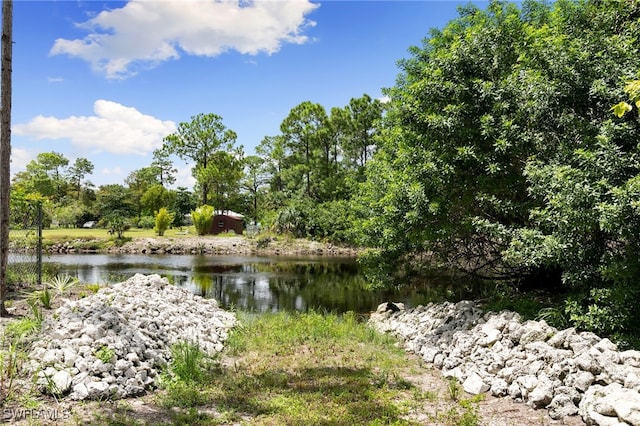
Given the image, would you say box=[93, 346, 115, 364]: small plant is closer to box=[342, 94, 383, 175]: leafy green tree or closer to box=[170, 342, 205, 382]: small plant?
box=[170, 342, 205, 382]: small plant

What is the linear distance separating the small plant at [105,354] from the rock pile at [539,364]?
4.80 meters

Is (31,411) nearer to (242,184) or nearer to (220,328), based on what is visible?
(220,328)

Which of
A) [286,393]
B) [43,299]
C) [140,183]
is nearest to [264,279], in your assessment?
[43,299]

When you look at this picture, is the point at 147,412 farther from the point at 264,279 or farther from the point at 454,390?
the point at 264,279

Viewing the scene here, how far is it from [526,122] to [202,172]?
134ft

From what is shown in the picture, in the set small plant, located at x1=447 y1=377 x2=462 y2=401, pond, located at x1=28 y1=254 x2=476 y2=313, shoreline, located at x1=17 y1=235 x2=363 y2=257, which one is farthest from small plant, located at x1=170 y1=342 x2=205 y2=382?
shoreline, located at x1=17 y1=235 x2=363 y2=257

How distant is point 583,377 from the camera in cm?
534

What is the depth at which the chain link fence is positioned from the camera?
1155 cm

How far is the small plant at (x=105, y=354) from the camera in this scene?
570cm

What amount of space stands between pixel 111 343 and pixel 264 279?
15.6 meters

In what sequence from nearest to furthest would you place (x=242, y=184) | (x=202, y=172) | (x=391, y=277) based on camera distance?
(x=391, y=277)
(x=202, y=172)
(x=242, y=184)

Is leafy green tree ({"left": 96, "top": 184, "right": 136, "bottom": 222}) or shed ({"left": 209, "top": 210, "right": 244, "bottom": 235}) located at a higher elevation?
leafy green tree ({"left": 96, "top": 184, "right": 136, "bottom": 222})

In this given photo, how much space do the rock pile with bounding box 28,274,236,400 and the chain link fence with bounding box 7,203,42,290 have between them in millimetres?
3609

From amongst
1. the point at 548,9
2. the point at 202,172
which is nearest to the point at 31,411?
the point at 548,9
